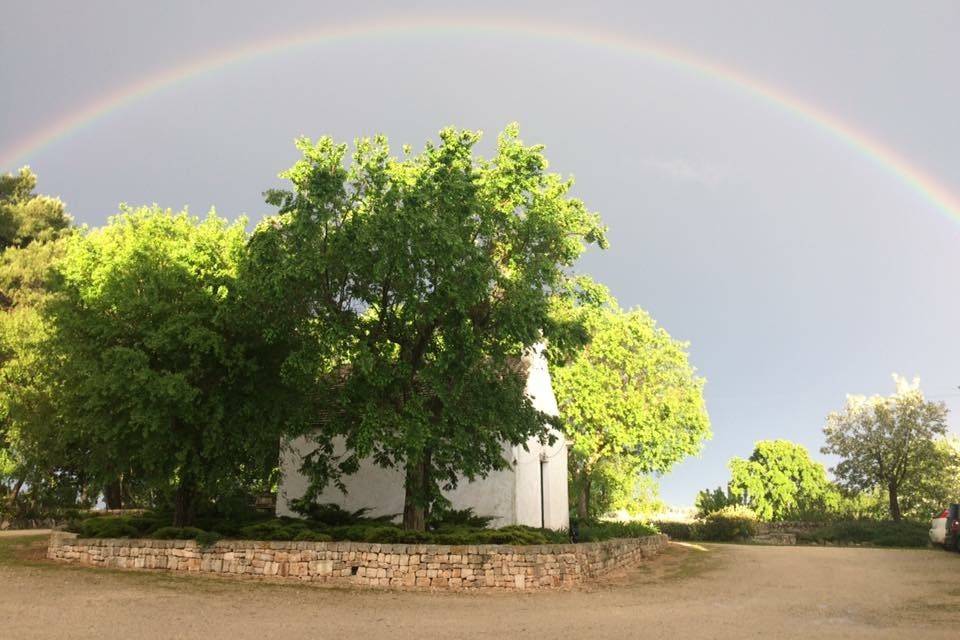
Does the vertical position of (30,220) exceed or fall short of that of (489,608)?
it exceeds it

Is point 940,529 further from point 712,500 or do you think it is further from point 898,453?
point 712,500

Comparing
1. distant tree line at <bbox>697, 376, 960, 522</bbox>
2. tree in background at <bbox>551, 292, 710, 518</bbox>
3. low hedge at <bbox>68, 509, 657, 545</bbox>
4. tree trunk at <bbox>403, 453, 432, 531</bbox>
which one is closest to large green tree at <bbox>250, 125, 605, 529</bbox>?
tree trunk at <bbox>403, 453, 432, 531</bbox>

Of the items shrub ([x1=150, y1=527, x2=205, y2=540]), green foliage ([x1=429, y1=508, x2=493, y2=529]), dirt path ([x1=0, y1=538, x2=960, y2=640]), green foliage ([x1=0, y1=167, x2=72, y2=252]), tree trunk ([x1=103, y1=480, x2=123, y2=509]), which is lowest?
dirt path ([x1=0, y1=538, x2=960, y2=640])

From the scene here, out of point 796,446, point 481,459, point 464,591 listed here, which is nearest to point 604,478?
point 481,459

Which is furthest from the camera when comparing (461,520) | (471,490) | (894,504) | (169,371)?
(894,504)

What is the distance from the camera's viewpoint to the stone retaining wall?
16.7 meters

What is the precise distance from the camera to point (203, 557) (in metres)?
18.4

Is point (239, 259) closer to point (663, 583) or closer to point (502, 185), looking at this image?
point (502, 185)

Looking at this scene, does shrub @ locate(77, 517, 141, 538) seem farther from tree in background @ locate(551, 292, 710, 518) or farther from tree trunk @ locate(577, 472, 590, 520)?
tree trunk @ locate(577, 472, 590, 520)

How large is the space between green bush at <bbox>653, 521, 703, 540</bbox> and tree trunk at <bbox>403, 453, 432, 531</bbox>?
27.9 metres

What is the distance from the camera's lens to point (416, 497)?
19.4 meters

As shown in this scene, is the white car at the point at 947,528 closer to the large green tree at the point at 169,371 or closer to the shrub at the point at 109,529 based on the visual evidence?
the large green tree at the point at 169,371

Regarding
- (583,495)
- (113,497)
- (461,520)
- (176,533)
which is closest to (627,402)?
(583,495)

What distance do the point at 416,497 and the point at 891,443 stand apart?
38763 mm
